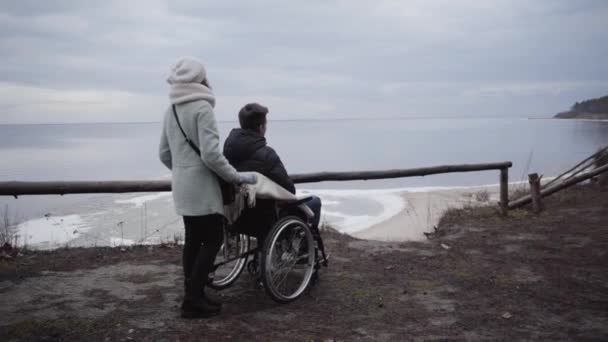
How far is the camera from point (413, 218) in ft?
36.9

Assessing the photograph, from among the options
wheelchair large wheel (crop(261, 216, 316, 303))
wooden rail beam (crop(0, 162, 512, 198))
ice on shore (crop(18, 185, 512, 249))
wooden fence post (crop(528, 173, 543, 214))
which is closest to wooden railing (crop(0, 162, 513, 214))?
wooden rail beam (crop(0, 162, 512, 198))

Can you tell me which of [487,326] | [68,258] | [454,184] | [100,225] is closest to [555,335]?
[487,326]

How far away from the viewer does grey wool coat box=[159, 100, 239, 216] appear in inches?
124

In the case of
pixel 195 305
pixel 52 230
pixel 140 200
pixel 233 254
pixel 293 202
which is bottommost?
pixel 52 230

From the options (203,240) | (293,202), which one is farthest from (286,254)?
(203,240)

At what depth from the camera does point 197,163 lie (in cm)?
328

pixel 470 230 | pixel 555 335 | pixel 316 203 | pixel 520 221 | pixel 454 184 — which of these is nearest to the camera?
pixel 555 335

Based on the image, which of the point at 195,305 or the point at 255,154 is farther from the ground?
the point at 255,154

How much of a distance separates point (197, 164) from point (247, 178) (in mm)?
365

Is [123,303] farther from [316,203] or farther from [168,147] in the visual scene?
[316,203]

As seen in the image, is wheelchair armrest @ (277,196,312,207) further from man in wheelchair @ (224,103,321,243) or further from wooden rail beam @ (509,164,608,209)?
wooden rail beam @ (509,164,608,209)

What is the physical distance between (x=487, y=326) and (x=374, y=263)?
1.79 m

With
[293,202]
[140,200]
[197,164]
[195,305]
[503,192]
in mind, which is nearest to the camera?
[197,164]

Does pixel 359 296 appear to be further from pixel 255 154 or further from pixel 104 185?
pixel 104 185
